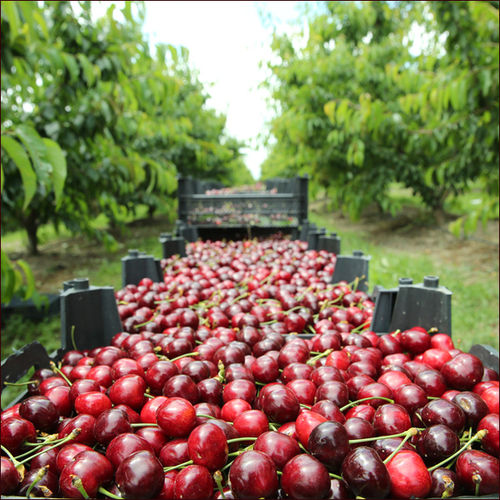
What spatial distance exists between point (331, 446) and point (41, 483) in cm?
57

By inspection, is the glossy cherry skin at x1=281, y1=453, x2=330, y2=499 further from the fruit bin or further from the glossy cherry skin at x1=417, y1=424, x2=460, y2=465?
the fruit bin

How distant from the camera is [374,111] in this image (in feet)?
15.4

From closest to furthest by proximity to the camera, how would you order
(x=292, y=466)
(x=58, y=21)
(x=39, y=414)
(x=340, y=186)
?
(x=292, y=466)
(x=39, y=414)
(x=58, y=21)
(x=340, y=186)

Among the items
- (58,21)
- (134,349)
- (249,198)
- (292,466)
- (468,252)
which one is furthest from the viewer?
(468,252)

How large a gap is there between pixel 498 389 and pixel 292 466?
2.30 feet

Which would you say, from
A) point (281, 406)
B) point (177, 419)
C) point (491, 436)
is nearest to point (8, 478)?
point (177, 419)

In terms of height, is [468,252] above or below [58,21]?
below

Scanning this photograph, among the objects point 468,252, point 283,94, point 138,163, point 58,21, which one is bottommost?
point 468,252

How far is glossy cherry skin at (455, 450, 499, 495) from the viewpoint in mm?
771

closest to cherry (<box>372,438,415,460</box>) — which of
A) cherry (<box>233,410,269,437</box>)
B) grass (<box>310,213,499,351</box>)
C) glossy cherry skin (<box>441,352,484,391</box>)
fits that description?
cherry (<box>233,410,269,437</box>)

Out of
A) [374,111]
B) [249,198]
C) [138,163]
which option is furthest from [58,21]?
[374,111]

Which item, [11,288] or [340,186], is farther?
[340,186]

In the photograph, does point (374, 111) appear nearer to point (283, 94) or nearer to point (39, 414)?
point (39, 414)

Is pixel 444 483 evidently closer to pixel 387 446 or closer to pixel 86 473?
pixel 387 446
